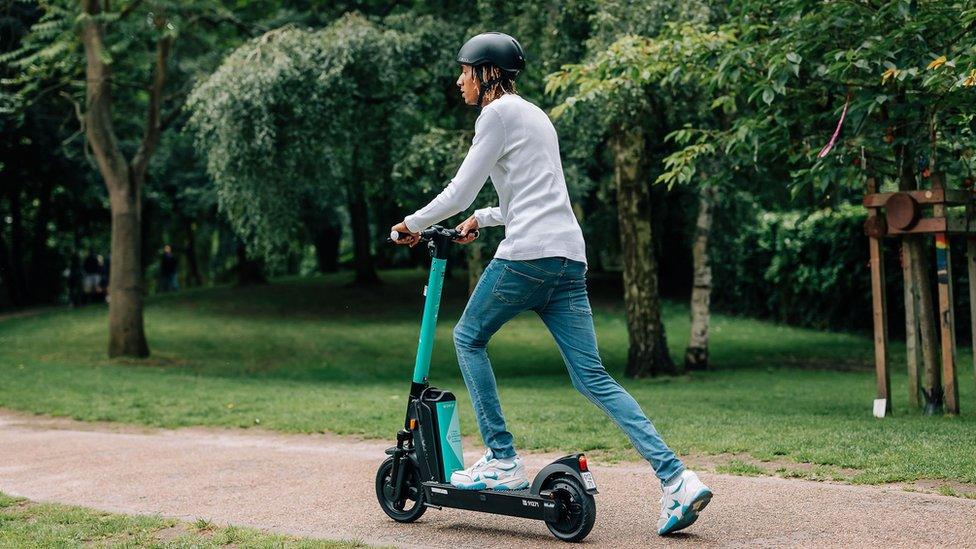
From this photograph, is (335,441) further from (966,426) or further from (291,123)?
(291,123)

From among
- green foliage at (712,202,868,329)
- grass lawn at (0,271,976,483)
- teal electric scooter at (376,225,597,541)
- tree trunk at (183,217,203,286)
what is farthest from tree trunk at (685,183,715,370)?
tree trunk at (183,217,203,286)

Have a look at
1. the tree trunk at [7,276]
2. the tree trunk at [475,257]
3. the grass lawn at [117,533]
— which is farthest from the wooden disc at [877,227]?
the tree trunk at [7,276]

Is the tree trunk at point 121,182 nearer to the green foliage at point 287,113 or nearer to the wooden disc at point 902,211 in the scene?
the green foliage at point 287,113

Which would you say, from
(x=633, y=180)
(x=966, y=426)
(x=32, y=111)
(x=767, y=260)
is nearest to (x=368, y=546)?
(x=966, y=426)

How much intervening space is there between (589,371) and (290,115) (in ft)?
39.6

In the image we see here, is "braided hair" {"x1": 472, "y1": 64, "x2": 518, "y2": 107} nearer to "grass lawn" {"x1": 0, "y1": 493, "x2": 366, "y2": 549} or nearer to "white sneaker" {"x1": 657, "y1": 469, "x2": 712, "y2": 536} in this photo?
"white sneaker" {"x1": 657, "y1": 469, "x2": 712, "y2": 536}

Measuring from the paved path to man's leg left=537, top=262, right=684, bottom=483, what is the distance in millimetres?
Result: 386

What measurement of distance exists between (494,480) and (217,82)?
11.7 metres

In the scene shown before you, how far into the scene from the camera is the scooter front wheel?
5.29 m

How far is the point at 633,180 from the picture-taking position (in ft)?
52.3

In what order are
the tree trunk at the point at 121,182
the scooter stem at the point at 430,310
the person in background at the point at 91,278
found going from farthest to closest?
the person in background at the point at 91,278
the tree trunk at the point at 121,182
the scooter stem at the point at 430,310

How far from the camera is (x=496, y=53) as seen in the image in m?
4.89

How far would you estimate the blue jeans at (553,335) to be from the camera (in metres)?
4.82

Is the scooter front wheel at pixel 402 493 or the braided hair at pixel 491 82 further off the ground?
the braided hair at pixel 491 82
